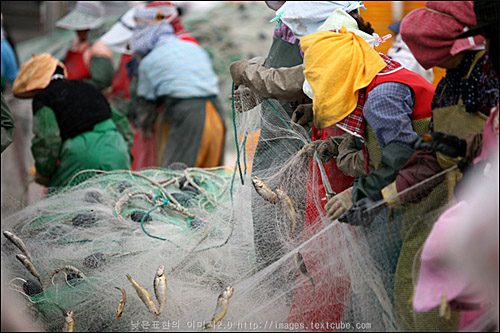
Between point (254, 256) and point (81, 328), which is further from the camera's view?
point (254, 256)

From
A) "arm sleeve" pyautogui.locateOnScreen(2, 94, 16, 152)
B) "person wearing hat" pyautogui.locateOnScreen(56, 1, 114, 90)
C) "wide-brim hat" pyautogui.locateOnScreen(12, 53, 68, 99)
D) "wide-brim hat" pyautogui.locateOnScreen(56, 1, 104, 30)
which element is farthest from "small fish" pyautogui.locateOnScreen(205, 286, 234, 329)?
"wide-brim hat" pyautogui.locateOnScreen(56, 1, 104, 30)

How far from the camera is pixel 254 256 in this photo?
8.58 feet

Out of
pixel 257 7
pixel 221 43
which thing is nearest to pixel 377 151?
pixel 221 43

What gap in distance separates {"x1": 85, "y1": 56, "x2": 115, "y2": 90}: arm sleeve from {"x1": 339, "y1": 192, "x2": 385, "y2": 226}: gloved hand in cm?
565

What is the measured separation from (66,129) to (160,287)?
2502 millimetres

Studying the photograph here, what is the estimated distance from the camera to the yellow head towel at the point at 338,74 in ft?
7.56

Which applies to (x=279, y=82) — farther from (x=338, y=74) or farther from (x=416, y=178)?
(x=416, y=178)

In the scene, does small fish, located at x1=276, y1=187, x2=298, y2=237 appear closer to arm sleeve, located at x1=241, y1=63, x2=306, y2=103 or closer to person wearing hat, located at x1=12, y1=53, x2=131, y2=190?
arm sleeve, located at x1=241, y1=63, x2=306, y2=103

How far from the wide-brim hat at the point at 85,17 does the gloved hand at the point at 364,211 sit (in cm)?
625

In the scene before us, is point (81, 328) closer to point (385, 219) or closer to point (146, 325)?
point (146, 325)

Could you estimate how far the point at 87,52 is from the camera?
7336 millimetres

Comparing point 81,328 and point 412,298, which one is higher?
point 412,298

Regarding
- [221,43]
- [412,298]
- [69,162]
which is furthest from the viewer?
[221,43]

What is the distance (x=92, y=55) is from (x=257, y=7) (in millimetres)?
2975
